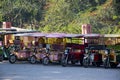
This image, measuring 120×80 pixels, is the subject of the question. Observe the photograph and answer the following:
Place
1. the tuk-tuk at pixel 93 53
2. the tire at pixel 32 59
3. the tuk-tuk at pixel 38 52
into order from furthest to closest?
1. the tire at pixel 32 59
2. the tuk-tuk at pixel 38 52
3. the tuk-tuk at pixel 93 53

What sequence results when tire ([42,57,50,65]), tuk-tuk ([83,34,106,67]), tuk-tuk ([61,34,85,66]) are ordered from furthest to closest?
tire ([42,57,50,65]) → tuk-tuk ([61,34,85,66]) → tuk-tuk ([83,34,106,67])

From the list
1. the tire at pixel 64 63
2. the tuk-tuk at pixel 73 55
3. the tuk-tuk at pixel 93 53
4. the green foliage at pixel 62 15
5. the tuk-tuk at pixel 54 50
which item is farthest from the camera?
the green foliage at pixel 62 15

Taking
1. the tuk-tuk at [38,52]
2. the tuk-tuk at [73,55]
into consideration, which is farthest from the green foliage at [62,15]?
the tuk-tuk at [73,55]

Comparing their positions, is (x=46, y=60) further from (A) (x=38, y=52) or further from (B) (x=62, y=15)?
(B) (x=62, y=15)

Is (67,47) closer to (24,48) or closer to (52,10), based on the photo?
(24,48)

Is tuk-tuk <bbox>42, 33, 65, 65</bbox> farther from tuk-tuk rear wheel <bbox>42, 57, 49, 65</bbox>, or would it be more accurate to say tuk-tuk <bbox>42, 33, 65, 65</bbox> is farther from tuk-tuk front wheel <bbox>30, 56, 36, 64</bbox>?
tuk-tuk front wheel <bbox>30, 56, 36, 64</bbox>

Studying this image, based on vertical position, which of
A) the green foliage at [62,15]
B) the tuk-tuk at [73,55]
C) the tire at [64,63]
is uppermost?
the green foliage at [62,15]

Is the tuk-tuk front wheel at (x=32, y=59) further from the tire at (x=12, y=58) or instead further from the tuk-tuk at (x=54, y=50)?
the tire at (x=12, y=58)

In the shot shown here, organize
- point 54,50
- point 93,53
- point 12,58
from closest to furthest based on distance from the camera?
point 93,53, point 54,50, point 12,58

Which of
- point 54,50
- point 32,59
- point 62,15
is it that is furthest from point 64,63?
point 62,15

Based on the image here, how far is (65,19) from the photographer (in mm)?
39625

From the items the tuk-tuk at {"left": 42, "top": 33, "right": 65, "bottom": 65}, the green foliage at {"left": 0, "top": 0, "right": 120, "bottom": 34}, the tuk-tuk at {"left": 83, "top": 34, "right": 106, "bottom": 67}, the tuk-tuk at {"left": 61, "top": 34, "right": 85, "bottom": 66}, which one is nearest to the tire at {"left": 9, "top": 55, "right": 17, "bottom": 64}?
the tuk-tuk at {"left": 42, "top": 33, "right": 65, "bottom": 65}

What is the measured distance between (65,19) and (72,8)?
1848 mm

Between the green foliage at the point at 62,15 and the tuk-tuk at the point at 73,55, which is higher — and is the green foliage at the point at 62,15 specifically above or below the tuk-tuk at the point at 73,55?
above
